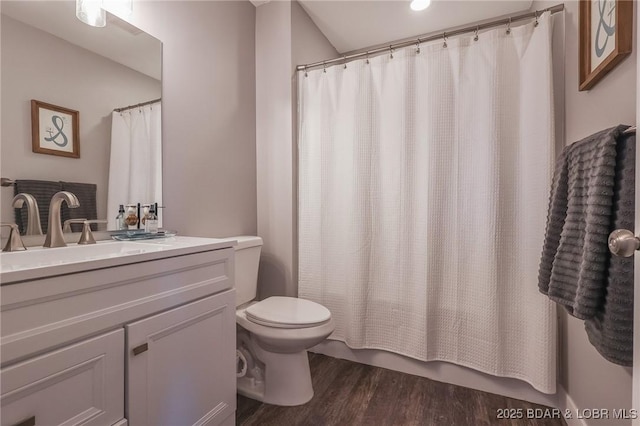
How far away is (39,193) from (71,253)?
26 cm

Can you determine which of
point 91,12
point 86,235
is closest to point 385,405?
point 86,235

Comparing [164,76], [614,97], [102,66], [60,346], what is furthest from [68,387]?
[614,97]

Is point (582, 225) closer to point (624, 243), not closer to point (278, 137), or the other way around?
point (624, 243)

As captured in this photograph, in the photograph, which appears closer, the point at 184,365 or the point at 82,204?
the point at 184,365

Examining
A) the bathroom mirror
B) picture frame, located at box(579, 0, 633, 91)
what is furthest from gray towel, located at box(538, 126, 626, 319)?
the bathroom mirror

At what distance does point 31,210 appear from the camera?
43.3 inches

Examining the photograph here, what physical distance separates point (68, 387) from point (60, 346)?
11cm

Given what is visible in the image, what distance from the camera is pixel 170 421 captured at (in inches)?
40.9


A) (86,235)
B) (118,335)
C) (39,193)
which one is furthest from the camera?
(86,235)

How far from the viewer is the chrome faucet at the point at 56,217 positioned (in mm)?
1117

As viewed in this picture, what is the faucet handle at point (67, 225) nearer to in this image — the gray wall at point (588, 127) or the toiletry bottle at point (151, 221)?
the toiletry bottle at point (151, 221)

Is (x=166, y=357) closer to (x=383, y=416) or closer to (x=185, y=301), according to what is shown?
(x=185, y=301)

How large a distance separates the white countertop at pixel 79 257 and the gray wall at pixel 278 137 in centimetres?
73

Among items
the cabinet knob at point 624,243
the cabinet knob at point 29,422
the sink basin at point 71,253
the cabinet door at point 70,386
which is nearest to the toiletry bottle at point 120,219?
the sink basin at point 71,253
